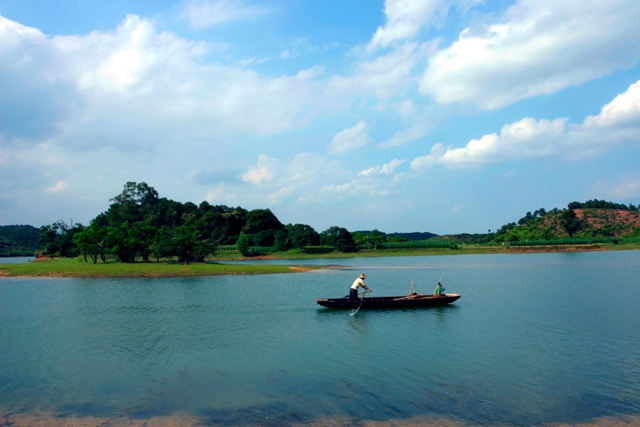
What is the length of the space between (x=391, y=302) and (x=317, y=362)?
1328 cm

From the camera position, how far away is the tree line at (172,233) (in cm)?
6175

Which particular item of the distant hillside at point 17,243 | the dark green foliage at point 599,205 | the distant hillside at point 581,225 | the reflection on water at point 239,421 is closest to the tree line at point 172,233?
the distant hillside at point 17,243

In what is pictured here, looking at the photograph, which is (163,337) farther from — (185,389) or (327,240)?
(327,240)

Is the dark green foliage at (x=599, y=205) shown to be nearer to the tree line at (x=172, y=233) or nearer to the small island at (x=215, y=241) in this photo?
the small island at (x=215, y=241)

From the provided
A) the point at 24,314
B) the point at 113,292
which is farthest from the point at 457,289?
the point at 24,314

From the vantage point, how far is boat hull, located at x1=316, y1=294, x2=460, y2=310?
29.9 meters

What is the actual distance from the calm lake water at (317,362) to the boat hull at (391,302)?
0.80 m

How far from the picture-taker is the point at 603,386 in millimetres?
14727

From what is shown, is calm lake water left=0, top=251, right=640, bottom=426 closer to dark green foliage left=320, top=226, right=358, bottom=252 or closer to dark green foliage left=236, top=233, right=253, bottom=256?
dark green foliage left=236, top=233, right=253, bottom=256

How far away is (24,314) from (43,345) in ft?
30.8

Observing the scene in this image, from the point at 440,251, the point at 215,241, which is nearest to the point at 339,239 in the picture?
the point at 440,251

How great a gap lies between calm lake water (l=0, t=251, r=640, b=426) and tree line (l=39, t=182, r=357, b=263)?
28.1 meters

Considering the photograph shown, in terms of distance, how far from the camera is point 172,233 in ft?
221

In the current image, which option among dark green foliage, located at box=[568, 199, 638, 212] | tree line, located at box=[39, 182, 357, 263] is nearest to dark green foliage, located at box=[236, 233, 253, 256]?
tree line, located at box=[39, 182, 357, 263]
